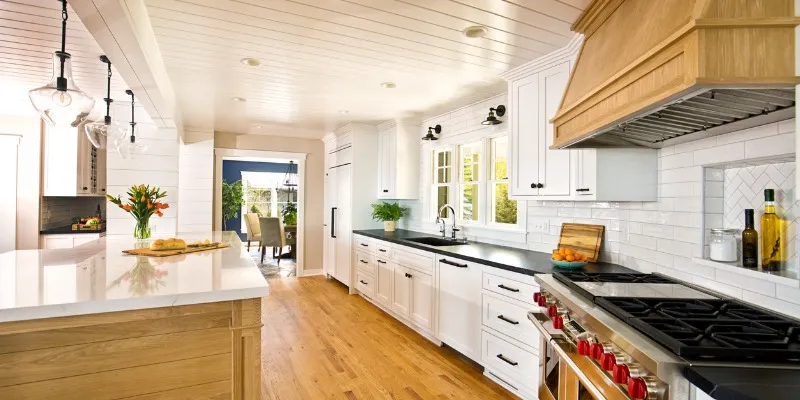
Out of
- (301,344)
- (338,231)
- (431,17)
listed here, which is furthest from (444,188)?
(431,17)

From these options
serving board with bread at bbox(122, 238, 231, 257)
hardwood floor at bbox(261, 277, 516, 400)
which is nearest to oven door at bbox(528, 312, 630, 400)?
hardwood floor at bbox(261, 277, 516, 400)

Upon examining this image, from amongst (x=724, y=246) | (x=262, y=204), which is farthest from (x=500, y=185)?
(x=262, y=204)

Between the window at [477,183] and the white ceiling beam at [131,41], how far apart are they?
2.74m

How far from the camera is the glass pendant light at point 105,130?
268cm

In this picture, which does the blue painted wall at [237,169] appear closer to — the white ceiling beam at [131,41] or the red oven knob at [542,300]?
the white ceiling beam at [131,41]

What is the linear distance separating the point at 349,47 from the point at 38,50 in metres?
2.11

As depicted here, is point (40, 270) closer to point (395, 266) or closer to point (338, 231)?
point (395, 266)

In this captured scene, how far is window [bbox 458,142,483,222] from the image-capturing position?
3996mm

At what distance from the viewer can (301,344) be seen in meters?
3.43

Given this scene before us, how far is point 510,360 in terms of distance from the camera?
2.52 m

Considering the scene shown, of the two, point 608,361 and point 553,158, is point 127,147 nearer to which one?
point 553,158

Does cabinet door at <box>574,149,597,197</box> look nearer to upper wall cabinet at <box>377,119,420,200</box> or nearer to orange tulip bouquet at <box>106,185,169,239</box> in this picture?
upper wall cabinet at <box>377,119,420,200</box>

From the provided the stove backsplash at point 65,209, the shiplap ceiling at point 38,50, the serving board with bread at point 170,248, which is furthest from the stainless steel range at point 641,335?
the stove backsplash at point 65,209

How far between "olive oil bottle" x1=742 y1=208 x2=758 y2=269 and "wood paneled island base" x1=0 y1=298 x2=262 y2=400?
2.00 meters
